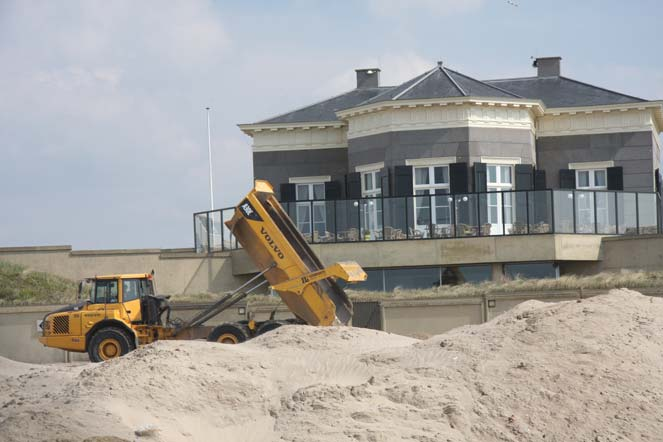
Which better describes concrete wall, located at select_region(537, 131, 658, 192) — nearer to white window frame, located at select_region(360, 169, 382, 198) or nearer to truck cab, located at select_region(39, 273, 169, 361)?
white window frame, located at select_region(360, 169, 382, 198)

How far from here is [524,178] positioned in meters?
40.5

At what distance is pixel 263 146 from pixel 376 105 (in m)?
6.37

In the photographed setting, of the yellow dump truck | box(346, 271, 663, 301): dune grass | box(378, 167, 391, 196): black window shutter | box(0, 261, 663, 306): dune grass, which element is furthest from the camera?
box(378, 167, 391, 196): black window shutter

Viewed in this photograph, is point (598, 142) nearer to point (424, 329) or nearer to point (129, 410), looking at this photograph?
point (424, 329)

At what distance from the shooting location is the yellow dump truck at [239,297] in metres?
26.1

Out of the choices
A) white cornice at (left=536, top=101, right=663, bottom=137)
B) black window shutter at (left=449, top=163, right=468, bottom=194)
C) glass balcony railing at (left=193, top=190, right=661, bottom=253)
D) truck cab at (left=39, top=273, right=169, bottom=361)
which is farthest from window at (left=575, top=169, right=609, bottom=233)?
truck cab at (left=39, top=273, right=169, bottom=361)

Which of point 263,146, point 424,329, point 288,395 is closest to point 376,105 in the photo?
point 263,146

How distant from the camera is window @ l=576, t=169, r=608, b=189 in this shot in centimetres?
4228

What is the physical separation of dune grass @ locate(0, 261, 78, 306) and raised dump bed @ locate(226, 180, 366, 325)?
10.1m

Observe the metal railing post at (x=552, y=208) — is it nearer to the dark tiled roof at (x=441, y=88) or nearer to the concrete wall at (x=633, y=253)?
the concrete wall at (x=633, y=253)

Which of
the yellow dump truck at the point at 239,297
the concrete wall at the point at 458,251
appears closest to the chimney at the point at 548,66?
the concrete wall at the point at 458,251

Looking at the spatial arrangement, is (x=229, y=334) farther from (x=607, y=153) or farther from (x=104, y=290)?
(x=607, y=153)

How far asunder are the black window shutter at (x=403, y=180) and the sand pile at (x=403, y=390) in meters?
20.6

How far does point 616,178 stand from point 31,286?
21763 millimetres
